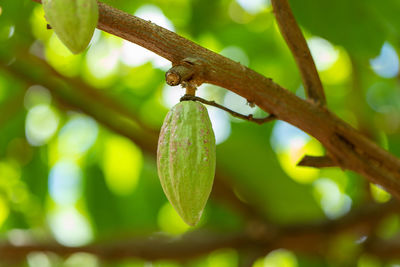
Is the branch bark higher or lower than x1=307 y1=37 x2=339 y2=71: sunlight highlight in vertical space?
lower

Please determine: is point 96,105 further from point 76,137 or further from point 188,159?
point 188,159

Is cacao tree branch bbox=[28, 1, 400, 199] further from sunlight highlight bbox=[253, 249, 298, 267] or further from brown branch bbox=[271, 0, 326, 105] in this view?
sunlight highlight bbox=[253, 249, 298, 267]

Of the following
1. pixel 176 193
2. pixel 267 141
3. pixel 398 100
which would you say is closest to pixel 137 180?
pixel 267 141

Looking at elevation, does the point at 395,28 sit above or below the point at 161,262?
above

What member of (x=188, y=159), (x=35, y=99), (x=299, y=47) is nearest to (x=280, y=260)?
(x=35, y=99)

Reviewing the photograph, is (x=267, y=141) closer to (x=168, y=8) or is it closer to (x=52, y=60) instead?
(x=168, y=8)

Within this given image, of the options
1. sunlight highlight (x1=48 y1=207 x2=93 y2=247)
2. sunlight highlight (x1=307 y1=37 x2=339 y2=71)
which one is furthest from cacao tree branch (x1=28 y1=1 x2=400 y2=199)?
sunlight highlight (x1=48 y1=207 x2=93 y2=247)

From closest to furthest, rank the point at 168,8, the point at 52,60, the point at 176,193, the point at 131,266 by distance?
the point at 176,193, the point at 168,8, the point at 52,60, the point at 131,266
